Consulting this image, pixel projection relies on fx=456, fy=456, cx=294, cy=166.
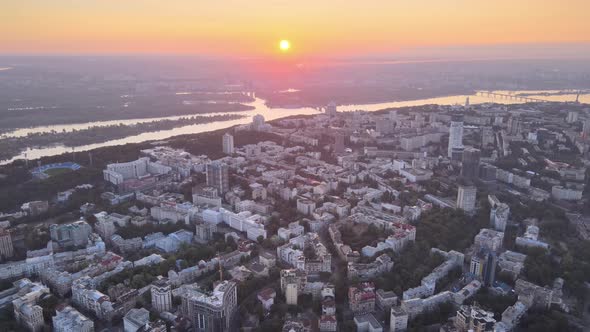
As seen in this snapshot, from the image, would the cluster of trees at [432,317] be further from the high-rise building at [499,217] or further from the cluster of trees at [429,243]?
the high-rise building at [499,217]

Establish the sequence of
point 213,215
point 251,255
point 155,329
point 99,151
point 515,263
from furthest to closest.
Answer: point 99,151 → point 213,215 → point 251,255 → point 515,263 → point 155,329

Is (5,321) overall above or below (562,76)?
below

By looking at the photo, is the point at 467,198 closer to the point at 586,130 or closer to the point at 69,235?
the point at 69,235

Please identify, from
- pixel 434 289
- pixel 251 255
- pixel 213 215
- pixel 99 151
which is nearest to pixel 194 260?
pixel 251 255

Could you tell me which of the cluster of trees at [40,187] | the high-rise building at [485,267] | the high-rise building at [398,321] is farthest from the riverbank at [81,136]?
the high-rise building at [485,267]

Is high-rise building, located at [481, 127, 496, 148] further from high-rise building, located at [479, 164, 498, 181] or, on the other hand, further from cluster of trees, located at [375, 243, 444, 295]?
cluster of trees, located at [375, 243, 444, 295]

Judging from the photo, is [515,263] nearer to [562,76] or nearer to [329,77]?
[329,77]

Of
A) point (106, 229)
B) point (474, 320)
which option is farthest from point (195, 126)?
point (474, 320)

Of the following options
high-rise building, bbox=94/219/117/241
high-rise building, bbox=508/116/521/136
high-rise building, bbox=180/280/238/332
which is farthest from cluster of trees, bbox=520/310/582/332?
high-rise building, bbox=508/116/521/136
